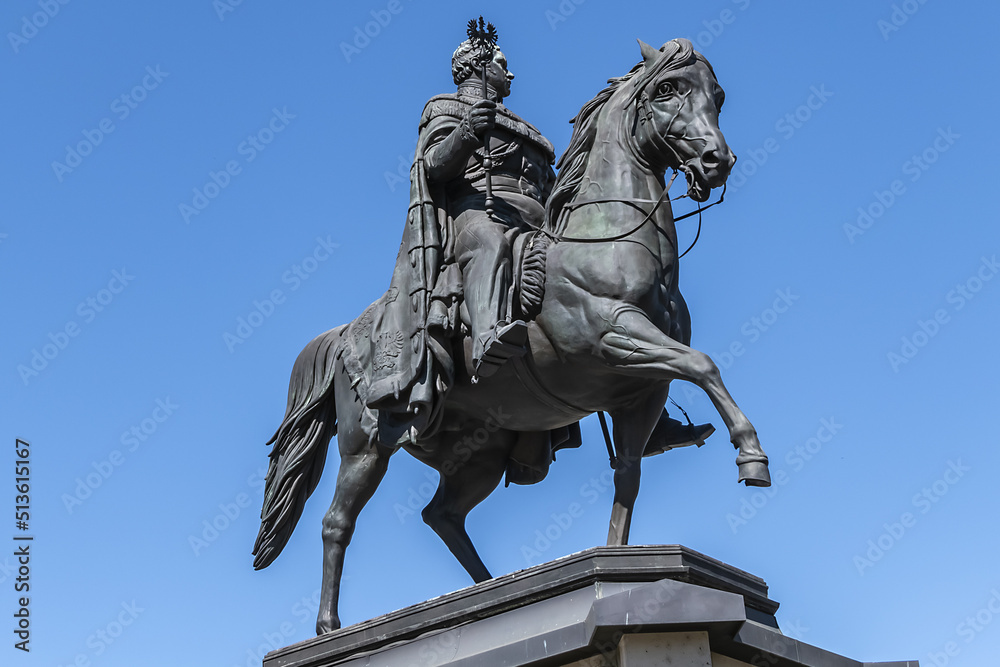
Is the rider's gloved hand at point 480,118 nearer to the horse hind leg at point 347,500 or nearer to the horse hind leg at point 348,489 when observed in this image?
the horse hind leg at point 348,489

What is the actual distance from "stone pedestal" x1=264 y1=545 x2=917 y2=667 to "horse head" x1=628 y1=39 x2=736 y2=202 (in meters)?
2.63

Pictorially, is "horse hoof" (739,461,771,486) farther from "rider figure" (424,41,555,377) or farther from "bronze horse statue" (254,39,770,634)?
"rider figure" (424,41,555,377)

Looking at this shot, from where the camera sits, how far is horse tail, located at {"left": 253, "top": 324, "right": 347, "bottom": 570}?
1148cm

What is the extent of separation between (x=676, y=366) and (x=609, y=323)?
61cm

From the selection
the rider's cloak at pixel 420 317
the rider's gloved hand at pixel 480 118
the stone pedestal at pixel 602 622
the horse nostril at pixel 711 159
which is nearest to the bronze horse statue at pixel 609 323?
the horse nostril at pixel 711 159

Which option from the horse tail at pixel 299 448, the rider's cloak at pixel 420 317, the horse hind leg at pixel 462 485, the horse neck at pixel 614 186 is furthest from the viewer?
the horse tail at pixel 299 448

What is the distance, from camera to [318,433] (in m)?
11.6

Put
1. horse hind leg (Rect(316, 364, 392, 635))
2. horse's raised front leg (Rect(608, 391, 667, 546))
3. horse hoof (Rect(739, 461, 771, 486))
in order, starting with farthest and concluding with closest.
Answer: horse hind leg (Rect(316, 364, 392, 635)) → horse's raised front leg (Rect(608, 391, 667, 546)) → horse hoof (Rect(739, 461, 771, 486))

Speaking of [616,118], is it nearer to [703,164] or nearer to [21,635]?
[703,164]

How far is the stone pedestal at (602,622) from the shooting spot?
815 centimetres

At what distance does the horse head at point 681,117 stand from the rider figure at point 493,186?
1120 mm

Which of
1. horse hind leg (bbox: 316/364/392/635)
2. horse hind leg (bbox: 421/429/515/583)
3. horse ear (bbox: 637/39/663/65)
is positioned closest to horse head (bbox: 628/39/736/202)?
horse ear (bbox: 637/39/663/65)

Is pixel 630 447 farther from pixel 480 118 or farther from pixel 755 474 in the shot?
pixel 480 118

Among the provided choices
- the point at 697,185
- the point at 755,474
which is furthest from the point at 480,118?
the point at 755,474
